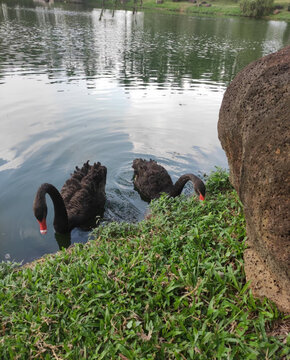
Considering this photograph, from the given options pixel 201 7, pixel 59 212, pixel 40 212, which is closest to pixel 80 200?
pixel 59 212

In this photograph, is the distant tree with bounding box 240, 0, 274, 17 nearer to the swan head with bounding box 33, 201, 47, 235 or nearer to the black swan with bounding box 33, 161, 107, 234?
the black swan with bounding box 33, 161, 107, 234

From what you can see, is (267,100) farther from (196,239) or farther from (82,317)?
(82,317)

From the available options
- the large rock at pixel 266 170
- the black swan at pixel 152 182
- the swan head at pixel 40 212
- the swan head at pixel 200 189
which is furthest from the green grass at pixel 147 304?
the black swan at pixel 152 182

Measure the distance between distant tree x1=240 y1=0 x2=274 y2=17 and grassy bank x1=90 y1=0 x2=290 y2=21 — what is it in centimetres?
107

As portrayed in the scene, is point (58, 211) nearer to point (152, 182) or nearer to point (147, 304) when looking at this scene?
point (152, 182)

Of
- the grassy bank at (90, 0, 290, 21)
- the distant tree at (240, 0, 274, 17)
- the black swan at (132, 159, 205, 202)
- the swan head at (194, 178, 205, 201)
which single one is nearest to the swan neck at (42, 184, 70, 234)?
the black swan at (132, 159, 205, 202)

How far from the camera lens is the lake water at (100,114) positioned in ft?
21.5

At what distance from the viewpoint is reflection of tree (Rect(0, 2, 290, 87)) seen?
1600 centimetres

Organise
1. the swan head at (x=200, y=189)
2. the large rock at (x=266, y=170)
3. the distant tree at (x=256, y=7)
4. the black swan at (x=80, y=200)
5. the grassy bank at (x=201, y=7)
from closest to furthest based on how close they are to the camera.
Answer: the large rock at (x=266, y=170) → the swan head at (x=200, y=189) → the black swan at (x=80, y=200) → the distant tree at (x=256, y=7) → the grassy bank at (x=201, y=7)

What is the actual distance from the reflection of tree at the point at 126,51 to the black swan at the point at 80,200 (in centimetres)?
906

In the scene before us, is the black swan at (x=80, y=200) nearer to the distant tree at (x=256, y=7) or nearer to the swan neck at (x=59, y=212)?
the swan neck at (x=59, y=212)

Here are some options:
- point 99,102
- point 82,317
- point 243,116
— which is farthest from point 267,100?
point 99,102

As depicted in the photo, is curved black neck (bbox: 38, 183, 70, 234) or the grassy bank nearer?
curved black neck (bbox: 38, 183, 70, 234)

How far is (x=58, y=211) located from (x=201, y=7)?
57458 millimetres
